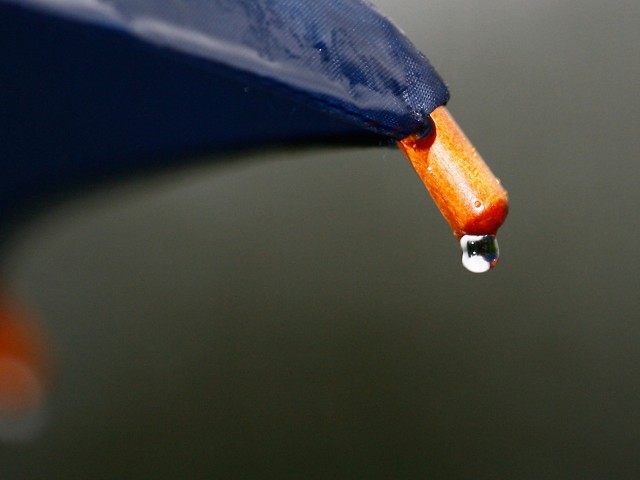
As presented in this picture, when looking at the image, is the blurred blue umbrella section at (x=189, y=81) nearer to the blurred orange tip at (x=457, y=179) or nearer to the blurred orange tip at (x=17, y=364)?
the blurred orange tip at (x=457, y=179)

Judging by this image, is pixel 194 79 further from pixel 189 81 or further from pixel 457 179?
pixel 457 179

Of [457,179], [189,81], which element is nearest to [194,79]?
[189,81]

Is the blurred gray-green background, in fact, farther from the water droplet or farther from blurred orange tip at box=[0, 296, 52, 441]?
the water droplet

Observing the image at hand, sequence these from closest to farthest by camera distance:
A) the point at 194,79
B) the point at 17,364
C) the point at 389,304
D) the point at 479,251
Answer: the point at 194,79, the point at 479,251, the point at 17,364, the point at 389,304

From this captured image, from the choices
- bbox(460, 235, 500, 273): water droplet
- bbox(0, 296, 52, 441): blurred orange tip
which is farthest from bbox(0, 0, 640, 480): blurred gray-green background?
bbox(460, 235, 500, 273): water droplet

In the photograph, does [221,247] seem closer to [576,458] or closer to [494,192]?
[576,458]

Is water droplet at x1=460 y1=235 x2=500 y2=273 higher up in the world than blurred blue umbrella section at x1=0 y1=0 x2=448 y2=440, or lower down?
lower down

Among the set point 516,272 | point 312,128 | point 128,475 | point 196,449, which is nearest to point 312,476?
point 196,449
